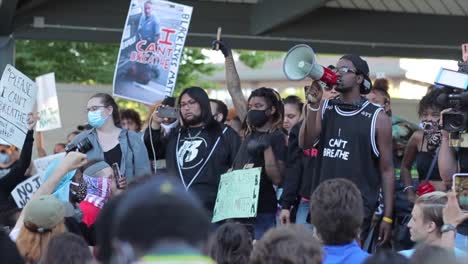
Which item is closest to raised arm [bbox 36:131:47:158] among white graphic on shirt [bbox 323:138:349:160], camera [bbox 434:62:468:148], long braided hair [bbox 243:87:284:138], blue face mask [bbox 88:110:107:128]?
blue face mask [bbox 88:110:107:128]

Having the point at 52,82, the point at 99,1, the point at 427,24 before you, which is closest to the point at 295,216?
the point at 52,82

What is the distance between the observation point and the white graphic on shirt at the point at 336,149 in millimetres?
6738

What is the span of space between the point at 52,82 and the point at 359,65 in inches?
208

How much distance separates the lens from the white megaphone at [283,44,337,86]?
6488 millimetres

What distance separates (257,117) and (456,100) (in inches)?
→ 76.0

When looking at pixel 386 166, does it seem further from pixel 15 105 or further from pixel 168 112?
pixel 15 105

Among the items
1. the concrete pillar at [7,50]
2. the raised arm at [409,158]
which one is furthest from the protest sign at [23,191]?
the concrete pillar at [7,50]

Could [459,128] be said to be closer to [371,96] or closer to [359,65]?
[359,65]

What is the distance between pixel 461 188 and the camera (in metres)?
6.07

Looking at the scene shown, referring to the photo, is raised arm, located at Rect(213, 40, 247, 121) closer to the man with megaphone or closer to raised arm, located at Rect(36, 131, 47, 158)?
the man with megaphone

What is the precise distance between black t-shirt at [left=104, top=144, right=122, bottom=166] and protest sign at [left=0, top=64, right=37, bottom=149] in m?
1.08

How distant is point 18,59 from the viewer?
21.5 m

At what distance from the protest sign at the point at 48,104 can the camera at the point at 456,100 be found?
5.99m

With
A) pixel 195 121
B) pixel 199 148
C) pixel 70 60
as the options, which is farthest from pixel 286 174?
pixel 70 60
